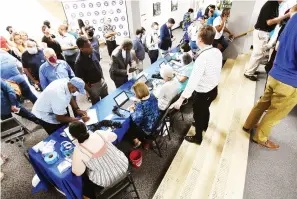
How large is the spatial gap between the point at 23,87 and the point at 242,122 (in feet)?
10.9

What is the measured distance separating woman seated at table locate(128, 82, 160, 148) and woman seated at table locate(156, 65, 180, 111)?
25 centimetres

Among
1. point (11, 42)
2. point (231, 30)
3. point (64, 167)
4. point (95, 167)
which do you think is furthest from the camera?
point (231, 30)

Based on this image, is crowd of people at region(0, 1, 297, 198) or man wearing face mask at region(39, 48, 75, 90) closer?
crowd of people at region(0, 1, 297, 198)

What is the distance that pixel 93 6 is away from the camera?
254 inches

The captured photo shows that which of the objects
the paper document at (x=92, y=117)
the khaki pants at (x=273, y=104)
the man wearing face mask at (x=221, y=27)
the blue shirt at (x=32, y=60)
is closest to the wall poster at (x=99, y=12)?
the man wearing face mask at (x=221, y=27)

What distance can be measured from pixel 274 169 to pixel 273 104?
2.54 feet

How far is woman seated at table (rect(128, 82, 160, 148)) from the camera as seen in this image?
2.22 metres

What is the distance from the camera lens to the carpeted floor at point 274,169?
186 centimetres

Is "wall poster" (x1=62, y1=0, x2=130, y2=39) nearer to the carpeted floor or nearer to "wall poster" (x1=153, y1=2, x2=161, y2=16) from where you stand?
"wall poster" (x1=153, y1=2, x2=161, y2=16)

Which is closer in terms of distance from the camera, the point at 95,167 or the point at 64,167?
the point at 95,167

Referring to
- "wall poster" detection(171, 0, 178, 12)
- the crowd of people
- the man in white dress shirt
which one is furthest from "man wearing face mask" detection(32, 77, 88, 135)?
"wall poster" detection(171, 0, 178, 12)

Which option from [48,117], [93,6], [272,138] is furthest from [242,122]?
[93,6]

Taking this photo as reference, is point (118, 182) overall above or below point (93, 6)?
below

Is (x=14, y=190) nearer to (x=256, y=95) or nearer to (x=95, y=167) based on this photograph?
(x=95, y=167)
